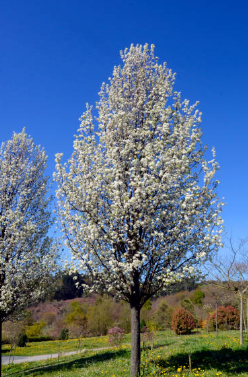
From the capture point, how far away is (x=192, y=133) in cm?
936

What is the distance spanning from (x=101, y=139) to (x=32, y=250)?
7293mm

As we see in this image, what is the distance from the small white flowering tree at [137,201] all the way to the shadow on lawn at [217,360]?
312 cm

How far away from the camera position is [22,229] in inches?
550

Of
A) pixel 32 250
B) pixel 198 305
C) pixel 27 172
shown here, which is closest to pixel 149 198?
pixel 32 250

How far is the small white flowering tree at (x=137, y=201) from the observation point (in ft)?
27.1

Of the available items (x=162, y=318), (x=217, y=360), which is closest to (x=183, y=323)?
(x=162, y=318)

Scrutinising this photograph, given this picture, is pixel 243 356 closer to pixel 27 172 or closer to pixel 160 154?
pixel 160 154

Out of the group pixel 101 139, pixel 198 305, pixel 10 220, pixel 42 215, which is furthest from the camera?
pixel 198 305

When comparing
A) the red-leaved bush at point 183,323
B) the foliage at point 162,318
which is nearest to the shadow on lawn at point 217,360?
the red-leaved bush at point 183,323

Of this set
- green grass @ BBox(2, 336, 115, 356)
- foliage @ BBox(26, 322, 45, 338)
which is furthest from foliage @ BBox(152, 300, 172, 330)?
foliage @ BBox(26, 322, 45, 338)

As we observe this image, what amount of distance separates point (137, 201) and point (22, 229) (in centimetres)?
792

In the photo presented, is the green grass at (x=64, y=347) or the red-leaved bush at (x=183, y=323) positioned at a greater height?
the red-leaved bush at (x=183, y=323)

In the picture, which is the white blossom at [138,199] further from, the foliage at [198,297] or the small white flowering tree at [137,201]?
the foliage at [198,297]

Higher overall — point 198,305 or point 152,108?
point 152,108
